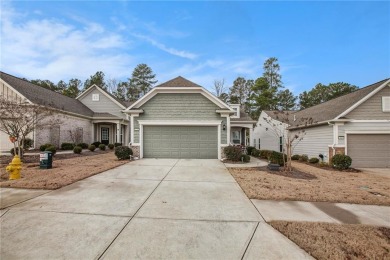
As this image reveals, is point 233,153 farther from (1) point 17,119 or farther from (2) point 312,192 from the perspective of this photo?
(1) point 17,119

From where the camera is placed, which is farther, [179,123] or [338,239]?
[179,123]

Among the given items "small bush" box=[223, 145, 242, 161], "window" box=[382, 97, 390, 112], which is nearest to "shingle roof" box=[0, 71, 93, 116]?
"small bush" box=[223, 145, 242, 161]

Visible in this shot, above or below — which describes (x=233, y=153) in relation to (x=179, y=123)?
below

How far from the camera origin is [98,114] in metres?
23.4

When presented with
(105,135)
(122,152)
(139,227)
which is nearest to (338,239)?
(139,227)

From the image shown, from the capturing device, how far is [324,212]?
4.54 metres

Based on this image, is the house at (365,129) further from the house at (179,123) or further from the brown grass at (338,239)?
the brown grass at (338,239)

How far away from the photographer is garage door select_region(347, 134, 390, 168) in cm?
1245

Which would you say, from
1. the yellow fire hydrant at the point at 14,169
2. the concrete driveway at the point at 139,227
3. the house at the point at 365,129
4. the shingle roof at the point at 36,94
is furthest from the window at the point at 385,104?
the shingle roof at the point at 36,94

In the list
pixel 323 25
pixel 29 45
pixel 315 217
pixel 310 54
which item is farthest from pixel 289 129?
pixel 29 45

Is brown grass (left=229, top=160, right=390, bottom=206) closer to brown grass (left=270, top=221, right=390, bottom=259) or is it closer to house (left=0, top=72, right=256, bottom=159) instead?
brown grass (left=270, top=221, right=390, bottom=259)

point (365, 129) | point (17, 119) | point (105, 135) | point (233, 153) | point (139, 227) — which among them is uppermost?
point (17, 119)

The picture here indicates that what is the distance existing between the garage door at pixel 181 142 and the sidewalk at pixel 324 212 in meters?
8.14

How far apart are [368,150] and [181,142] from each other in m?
12.3
